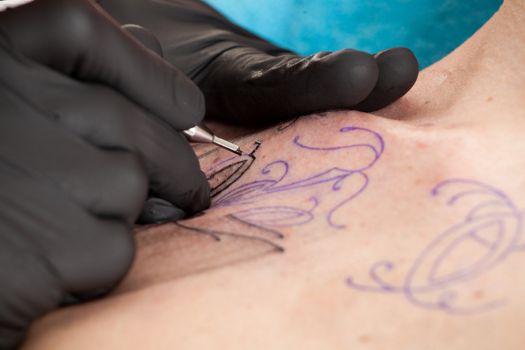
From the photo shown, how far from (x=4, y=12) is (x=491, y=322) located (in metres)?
0.65

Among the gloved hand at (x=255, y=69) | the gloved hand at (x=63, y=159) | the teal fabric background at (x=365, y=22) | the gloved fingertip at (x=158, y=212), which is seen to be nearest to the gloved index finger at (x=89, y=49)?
the gloved hand at (x=63, y=159)

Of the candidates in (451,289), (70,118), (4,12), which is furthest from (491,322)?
(4,12)

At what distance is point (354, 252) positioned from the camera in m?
0.68

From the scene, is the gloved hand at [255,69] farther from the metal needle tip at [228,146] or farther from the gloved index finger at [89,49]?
the gloved index finger at [89,49]

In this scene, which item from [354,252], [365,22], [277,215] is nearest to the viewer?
[354,252]

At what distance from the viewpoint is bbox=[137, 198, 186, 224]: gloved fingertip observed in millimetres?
851

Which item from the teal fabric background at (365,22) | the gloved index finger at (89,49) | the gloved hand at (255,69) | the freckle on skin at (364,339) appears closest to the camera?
the freckle on skin at (364,339)

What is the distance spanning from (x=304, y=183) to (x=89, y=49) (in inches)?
14.3

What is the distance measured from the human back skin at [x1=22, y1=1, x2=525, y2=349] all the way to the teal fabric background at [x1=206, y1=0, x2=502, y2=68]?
549 mm

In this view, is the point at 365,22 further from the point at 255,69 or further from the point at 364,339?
the point at 364,339

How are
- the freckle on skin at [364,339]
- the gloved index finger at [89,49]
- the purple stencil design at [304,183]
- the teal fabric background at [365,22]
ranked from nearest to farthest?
the freckle on skin at [364,339]
the gloved index finger at [89,49]
the purple stencil design at [304,183]
the teal fabric background at [365,22]

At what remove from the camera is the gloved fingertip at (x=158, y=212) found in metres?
0.85

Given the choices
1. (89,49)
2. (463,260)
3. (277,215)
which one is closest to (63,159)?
(89,49)

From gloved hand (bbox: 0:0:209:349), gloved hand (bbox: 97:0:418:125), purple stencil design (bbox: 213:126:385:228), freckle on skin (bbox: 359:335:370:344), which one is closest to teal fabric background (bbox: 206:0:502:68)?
gloved hand (bbox: 97:0:418:125)
